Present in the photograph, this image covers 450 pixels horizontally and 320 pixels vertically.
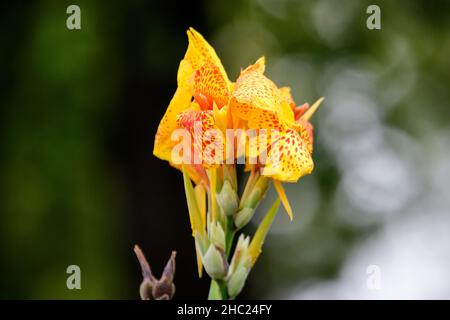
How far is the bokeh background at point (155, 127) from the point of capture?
16.8 feet

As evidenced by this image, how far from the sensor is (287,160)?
1.58m

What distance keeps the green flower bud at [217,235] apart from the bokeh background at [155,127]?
2919mm

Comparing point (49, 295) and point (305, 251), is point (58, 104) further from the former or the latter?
point (305, 251)

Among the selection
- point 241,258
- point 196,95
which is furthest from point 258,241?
point 196,95

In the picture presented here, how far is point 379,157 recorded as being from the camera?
675cm

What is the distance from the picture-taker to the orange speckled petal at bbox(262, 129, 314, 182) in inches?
62.2

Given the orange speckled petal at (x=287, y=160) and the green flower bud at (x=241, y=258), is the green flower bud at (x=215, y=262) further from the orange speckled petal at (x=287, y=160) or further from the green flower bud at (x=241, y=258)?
the orange speckled petal at (x=287, y=160)

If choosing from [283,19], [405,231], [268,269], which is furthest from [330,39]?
[268,269]

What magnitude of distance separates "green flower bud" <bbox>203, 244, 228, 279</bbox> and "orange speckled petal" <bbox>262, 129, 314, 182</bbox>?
0.24 meters

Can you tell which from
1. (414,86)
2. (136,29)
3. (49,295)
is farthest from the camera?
(414,86)

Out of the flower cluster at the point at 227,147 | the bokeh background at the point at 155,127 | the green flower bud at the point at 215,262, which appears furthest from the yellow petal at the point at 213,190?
the bokeh background at the point at 155,127

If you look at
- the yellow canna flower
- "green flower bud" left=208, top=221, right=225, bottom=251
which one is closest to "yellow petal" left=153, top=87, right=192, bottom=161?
the yellow canna flower

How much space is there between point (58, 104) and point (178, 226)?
5.48ft
